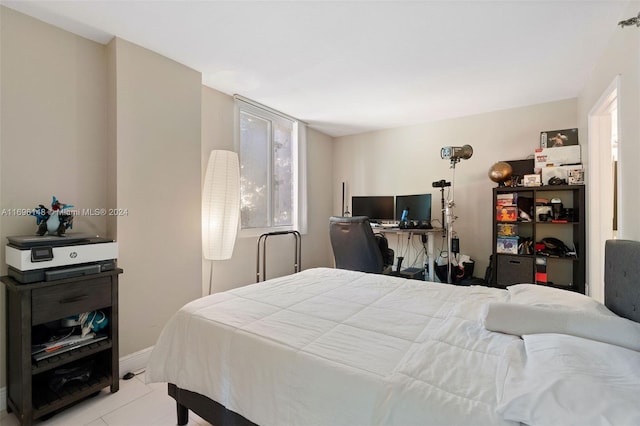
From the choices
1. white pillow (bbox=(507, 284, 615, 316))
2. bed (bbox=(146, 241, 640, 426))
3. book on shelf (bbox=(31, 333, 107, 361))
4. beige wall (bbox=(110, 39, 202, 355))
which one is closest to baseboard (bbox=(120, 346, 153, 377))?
beige wall (bbox=(110, 39, 202, 355))

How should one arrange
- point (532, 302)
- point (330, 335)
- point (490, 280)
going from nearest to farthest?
point (330, 335), point (532, 302), point (490, 280)

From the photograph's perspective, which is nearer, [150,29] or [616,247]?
[616,247]

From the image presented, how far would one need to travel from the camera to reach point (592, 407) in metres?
0.62

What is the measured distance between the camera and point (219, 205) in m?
2.68

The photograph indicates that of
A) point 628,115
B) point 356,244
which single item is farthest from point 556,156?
point 356,244

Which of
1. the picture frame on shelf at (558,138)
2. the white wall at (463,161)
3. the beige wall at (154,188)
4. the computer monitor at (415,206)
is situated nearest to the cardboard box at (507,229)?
the white wall at (463,161)

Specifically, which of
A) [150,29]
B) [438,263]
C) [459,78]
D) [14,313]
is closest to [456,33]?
[459,78]

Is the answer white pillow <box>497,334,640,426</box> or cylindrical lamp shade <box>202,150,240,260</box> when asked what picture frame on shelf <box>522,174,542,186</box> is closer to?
white pillow <box>497,334,640,426</box>

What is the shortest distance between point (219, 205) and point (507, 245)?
10.4 feet

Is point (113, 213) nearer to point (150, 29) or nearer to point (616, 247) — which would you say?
point (150, 29)

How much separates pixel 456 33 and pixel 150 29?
2.14m

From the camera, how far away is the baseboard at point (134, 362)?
2033 millimetres

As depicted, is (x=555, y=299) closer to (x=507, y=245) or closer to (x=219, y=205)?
(x=507, y=245)

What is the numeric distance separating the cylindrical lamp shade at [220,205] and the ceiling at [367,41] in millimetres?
834
